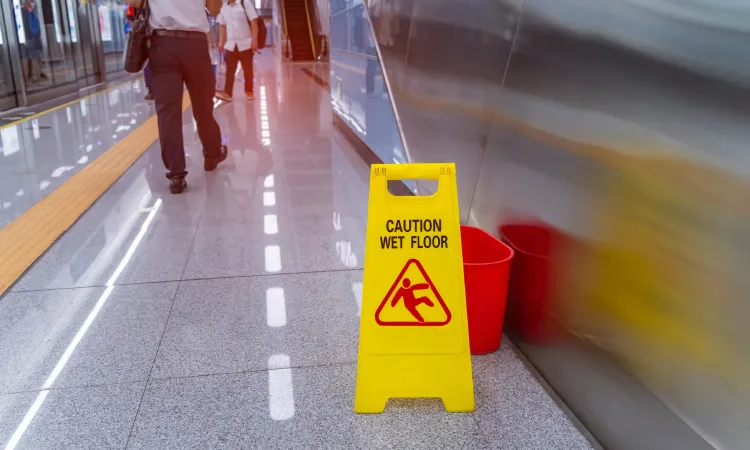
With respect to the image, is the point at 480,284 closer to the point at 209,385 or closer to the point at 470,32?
the point at 209,385

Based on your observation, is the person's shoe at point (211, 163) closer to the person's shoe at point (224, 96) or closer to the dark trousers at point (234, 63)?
the dark trousers at point (234, 63)

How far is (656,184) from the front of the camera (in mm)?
1179

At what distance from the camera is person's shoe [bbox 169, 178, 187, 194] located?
3.80 m

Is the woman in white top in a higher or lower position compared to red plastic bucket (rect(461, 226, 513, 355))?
higher

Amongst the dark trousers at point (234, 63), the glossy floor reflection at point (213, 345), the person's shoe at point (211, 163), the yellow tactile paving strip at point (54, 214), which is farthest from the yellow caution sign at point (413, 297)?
the dark trousers at point (234, 63)

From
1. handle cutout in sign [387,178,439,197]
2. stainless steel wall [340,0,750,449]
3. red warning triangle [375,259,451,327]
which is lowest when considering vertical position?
handle cutout in sign [387,178,439,197]

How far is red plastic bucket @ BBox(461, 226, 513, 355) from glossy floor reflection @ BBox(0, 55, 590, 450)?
76 millimetres

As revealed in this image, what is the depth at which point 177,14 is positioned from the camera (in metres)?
3.39

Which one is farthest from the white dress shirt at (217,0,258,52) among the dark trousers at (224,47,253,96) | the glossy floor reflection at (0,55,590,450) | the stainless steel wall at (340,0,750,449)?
the stainless steel wall at (340,0,750,449)

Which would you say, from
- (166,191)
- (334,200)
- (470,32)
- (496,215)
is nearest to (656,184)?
(496,215)

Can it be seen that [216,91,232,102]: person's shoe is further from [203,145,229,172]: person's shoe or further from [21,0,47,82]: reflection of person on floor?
[203,145,229,172]: person's shoe

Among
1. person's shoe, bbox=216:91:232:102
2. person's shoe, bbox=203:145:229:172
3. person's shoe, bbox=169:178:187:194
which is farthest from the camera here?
person's shoe, bbox=216:91:232:102

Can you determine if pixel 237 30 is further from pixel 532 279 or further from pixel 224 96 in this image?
pixel 532 279

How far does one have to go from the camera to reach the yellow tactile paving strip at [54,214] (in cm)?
267
